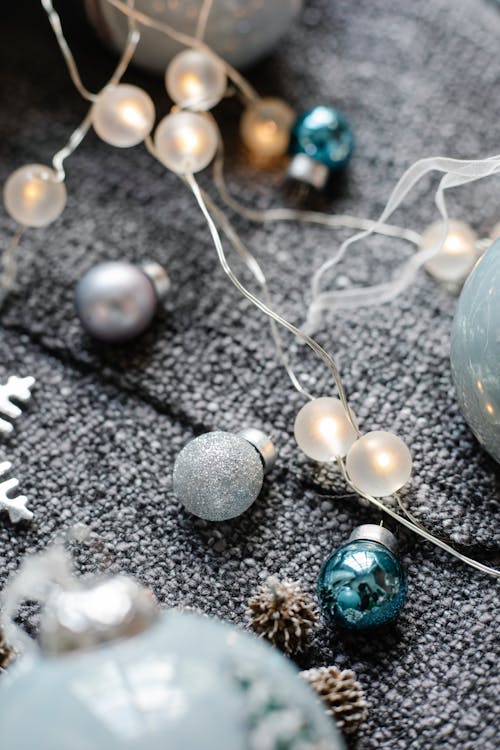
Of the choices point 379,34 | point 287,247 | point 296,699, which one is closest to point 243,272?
point 287,247

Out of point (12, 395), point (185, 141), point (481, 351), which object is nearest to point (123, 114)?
point (185, 141)

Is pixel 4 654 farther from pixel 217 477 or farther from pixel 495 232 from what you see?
pixel 495 232

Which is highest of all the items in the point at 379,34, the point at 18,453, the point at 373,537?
the point at 379,34

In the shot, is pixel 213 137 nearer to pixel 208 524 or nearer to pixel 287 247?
pixel 287 247

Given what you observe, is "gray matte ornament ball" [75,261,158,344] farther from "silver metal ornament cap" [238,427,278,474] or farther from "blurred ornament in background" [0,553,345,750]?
"blurred ornament in background" [0,553,345,750]

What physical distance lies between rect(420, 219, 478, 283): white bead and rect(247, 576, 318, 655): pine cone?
1.11 feet

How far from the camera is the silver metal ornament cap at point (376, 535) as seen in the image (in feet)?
2.27

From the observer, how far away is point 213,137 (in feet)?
2.62

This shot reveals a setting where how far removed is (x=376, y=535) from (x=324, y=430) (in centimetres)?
9

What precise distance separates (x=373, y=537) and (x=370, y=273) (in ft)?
0.89

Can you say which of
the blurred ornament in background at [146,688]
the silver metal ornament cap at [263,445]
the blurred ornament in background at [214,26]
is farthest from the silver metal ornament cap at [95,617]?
the blurred ornament in background at [214,26]

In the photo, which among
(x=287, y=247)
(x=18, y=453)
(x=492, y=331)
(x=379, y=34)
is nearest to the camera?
(x=492, y=331)

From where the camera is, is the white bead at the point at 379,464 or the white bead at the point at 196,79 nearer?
the white bead at the point at 379,464

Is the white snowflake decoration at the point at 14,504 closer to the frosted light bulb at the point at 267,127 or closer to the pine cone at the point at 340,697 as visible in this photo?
the pine cone at the point at 340,697
